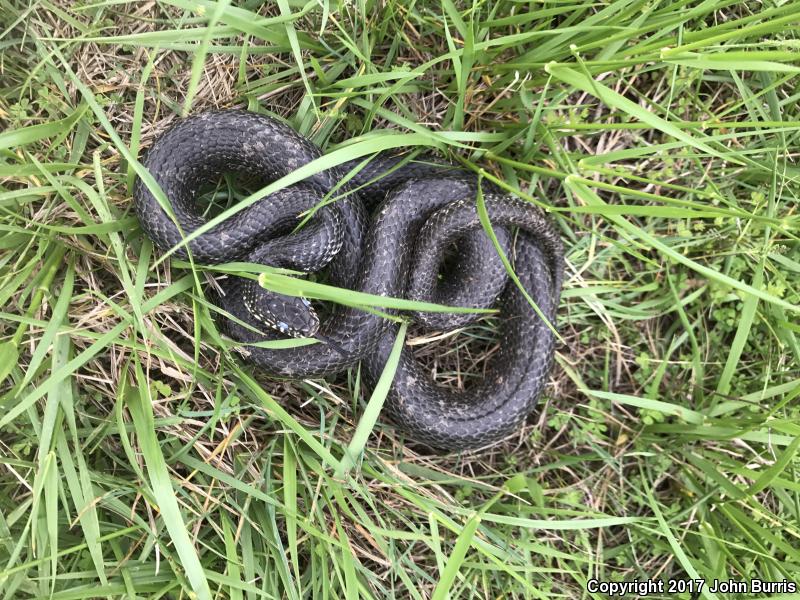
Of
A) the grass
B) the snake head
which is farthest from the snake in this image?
the grass

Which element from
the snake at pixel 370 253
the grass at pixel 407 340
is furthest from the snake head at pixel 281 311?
the grass at pixel 407 340

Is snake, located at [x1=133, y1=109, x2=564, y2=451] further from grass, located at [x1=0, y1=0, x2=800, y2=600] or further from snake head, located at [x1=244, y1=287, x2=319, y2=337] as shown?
grass, located at [x1=0, y1=0, x2=800, y2=600]

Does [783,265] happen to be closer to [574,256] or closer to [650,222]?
[650,222]

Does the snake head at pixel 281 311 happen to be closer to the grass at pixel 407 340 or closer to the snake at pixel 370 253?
the snake at pixel 370 253

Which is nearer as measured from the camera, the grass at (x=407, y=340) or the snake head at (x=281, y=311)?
the grass at (x=407, y=340)

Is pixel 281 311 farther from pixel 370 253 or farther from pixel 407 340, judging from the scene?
pixel 407 340

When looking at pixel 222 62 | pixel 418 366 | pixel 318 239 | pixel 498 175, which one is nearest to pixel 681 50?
pixel 498 175
